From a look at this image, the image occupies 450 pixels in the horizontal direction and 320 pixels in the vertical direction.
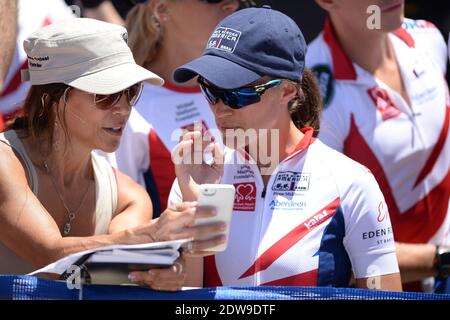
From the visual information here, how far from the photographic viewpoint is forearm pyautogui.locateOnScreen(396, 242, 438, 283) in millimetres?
3629

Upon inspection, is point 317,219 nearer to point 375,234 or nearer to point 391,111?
point 375,234

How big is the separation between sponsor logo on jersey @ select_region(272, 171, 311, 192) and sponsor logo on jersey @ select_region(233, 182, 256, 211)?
7 cm

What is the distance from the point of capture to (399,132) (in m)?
4.05

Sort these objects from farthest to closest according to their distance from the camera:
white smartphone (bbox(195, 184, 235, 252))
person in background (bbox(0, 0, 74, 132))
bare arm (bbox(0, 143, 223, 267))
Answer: person in background (bbox(0, 0, 74, 132)) → bare arm (bbox(0, 143, 223, 267)) → white smartphone (bbox(195, 184, 235, 252))

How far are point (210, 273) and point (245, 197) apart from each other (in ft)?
0.83

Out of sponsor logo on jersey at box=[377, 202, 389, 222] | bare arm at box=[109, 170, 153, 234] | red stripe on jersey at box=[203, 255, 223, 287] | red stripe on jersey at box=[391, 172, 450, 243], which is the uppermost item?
sponsor logo on jersey at box=[377, 202, 389, 222]

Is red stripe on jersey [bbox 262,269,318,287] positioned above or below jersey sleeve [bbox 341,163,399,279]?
below

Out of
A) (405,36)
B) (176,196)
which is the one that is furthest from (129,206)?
(405,36)

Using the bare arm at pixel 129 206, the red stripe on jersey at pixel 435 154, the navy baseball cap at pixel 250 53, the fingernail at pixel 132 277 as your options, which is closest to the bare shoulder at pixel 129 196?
the bare arm at pixel 129 206

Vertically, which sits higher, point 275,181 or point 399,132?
point 275,181

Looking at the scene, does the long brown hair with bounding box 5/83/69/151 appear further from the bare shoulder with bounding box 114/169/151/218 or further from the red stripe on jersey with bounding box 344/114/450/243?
the red stripe on jersey with bounding box 344/114/450/243

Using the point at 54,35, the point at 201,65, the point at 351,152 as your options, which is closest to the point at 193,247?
the point at 201,65

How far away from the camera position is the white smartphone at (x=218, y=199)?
2.38m

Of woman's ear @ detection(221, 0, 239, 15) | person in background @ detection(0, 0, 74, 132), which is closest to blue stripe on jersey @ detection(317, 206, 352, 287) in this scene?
woman's ear @ detection(221, 0, 239, 15)
